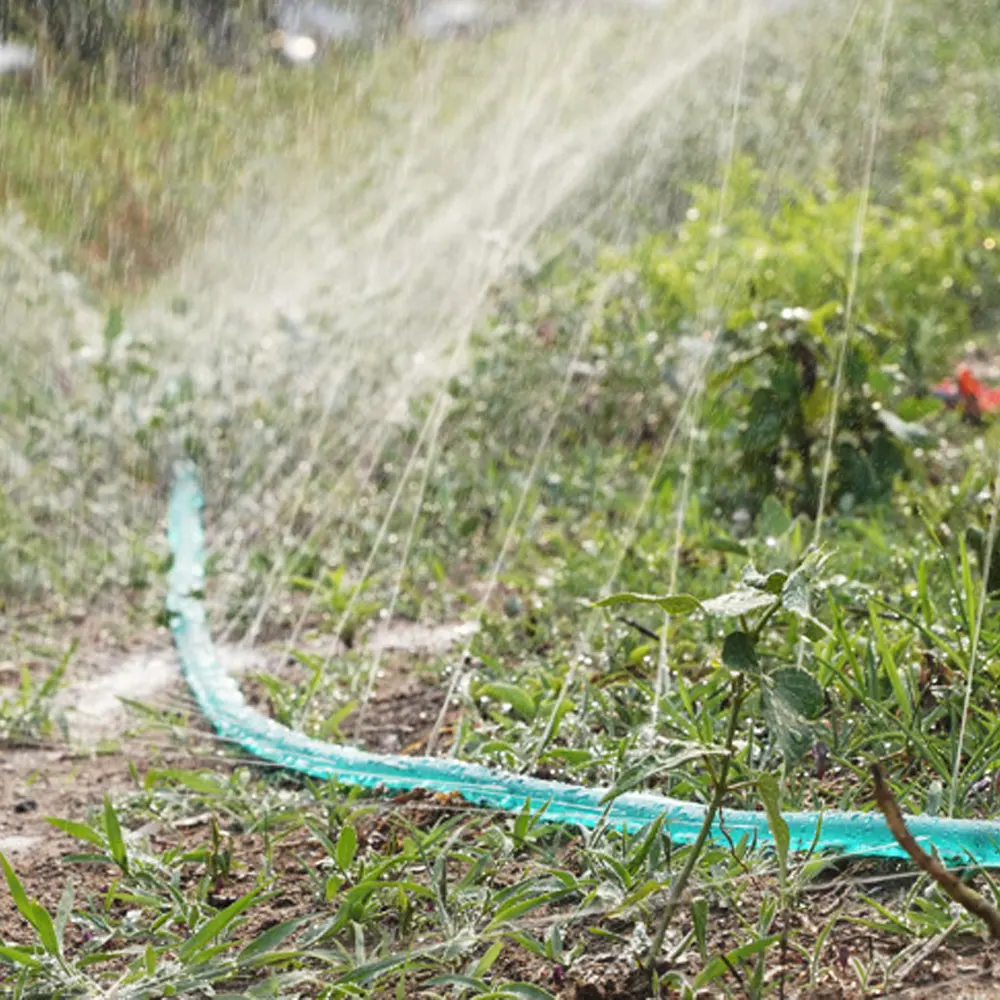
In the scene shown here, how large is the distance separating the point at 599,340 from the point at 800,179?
2552 millimetres

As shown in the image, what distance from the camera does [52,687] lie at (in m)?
3.14

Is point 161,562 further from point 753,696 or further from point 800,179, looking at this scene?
point 800,179

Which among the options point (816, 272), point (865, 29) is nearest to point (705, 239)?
point (816, 272)

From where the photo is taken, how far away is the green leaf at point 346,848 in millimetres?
2082

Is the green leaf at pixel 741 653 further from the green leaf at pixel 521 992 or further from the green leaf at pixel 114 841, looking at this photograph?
the green leaf at pixel 114 841

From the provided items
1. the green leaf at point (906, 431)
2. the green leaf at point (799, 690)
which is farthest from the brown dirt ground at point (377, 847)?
the green leaf at point (906, 431)

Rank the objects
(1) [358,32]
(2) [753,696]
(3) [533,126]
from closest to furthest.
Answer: (2) [753,696]
(3) [533,126]
(1) [358,32]

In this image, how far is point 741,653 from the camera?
5.95 feet

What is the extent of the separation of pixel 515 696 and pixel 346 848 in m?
0.55

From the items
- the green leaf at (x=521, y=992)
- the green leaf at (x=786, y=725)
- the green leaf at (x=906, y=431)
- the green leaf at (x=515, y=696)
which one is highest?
the green leaf at (x=906, y=431)

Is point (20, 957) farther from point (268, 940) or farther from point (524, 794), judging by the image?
point (524, 794)

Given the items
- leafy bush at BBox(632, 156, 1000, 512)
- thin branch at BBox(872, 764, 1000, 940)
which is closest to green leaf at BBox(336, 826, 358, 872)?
thin branch at BBox(872, 764, 1000, 940)

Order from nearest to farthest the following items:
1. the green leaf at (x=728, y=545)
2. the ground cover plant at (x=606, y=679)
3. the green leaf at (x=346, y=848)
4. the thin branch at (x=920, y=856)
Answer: the thin branch at (x=920, y=856) < the ground cover plant at (x=606, y=679) < the green leaf at (x=346, y=848) < the green leaf at (x=728, y=545)

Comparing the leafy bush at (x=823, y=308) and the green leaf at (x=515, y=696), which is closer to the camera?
the green leaf at (x=515, y=696)
